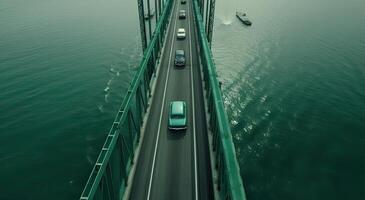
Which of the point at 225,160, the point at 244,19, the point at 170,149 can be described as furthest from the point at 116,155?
the point at 244,19

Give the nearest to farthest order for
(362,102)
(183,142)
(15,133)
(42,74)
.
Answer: (183,142)
(15,133)
(362,102)
(42,74)

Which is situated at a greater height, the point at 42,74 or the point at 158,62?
the point at 158,62

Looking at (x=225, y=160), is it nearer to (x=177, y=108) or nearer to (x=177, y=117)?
(x=177, y=117)

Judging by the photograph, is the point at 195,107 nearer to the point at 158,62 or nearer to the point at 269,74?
the point at 158,62

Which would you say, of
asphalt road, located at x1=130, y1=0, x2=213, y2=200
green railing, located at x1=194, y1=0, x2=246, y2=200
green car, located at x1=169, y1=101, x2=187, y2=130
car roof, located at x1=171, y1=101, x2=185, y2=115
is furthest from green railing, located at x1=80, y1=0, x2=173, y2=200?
green railing, located at x1=194, y1=0, x2=246, y2=200

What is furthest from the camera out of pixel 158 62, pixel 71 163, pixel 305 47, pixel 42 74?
pixel 305 47

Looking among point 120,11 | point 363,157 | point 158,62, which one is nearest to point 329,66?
point 363,157

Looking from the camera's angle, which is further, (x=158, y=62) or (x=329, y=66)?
(x=329, y=66)

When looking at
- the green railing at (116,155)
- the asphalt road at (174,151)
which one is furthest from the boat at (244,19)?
the green railing at (116,155)
